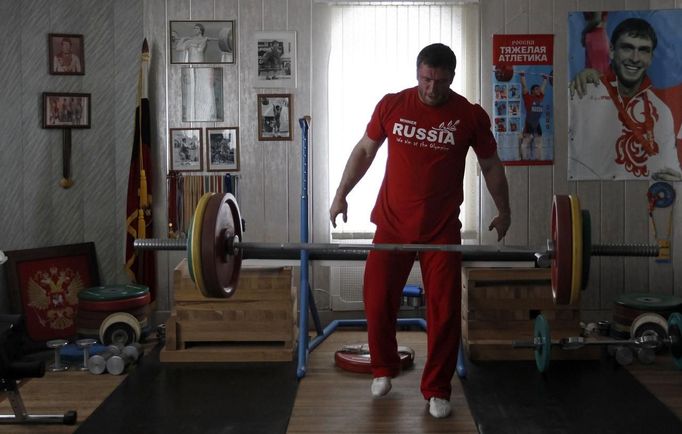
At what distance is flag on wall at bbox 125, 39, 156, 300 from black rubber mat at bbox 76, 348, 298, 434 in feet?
2.32

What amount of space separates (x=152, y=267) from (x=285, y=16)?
61.8 inches

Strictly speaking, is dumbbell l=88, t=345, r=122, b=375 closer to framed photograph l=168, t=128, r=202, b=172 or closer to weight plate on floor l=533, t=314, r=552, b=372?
framed photograph l=168, t=128, r=202, b=172

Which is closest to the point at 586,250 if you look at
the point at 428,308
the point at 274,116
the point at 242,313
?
the point at 428,308

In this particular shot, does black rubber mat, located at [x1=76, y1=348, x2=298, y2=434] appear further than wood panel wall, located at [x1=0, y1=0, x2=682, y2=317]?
No

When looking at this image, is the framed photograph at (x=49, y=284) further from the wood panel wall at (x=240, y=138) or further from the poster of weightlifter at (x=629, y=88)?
the poster of weightlifter at (x=629, y=88)

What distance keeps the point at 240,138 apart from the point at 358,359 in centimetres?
151

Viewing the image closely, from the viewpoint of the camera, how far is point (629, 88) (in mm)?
4324

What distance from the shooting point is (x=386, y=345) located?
3.09 meters

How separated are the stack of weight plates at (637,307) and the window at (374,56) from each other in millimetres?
1349

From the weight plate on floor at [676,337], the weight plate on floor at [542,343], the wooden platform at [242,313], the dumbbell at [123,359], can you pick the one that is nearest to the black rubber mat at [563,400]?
the weight plate on floor at [542,343]

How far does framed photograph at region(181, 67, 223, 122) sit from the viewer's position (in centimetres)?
434

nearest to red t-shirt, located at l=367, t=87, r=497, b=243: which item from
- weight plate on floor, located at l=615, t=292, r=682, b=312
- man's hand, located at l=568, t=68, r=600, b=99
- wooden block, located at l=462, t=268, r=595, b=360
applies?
wooden block, located at l=462, t=268, r=595, b=360

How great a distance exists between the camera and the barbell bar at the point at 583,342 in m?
3.21

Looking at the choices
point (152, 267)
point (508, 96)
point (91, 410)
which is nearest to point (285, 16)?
point (508, 96)
